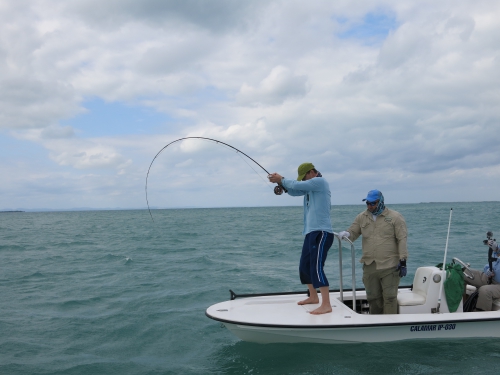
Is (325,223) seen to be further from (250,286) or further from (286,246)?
(286,246)

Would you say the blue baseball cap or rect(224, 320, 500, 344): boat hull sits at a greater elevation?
the blue baseball cap

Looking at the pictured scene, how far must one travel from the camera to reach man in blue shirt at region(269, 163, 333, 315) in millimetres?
5555

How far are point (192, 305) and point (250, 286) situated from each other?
91.6 inches

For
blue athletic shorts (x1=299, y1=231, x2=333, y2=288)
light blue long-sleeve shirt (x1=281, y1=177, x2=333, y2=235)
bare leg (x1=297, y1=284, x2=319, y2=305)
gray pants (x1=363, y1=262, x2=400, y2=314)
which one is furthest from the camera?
bare leg (x1=297, y1=284, x2=319, y2=305)

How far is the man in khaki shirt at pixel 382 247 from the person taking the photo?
575cm

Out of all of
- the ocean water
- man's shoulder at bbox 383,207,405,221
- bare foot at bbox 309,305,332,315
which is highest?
man's shoulder at bbox 383,207,405,221

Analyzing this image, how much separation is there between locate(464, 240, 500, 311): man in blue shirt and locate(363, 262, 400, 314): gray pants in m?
1.21

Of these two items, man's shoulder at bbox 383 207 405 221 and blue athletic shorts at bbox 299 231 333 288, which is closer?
blue athletic shorts at bbox 299 231 333 288

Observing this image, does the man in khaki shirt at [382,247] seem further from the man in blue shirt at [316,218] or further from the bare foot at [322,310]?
the bare foot at [322,310]

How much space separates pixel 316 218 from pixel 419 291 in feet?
6.84

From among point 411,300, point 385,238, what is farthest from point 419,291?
point 385,238

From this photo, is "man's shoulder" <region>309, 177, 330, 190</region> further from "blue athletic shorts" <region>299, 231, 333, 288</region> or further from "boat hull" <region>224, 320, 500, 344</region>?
"boat hull" <region>224, 320, 500, 344</region>

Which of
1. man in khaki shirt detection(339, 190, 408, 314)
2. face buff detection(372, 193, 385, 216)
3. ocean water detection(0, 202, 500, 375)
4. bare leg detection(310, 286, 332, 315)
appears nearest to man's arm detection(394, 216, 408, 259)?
man in khaki shirt detection(339, 190, 408, 314)

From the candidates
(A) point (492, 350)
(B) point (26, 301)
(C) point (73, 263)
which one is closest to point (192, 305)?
(B) point (26, 301)
